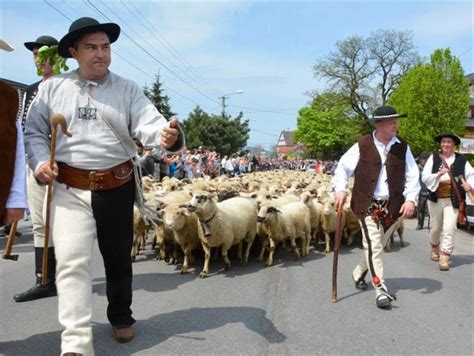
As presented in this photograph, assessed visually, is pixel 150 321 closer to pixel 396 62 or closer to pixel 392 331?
pixel 392 331

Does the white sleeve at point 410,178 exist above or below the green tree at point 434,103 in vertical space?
below

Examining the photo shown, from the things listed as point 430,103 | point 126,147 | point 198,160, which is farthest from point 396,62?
point 126,147

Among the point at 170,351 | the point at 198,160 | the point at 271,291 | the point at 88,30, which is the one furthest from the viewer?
the point at 198,160

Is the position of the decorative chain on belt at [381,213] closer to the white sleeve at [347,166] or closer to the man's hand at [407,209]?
the man's hand at [407,209]

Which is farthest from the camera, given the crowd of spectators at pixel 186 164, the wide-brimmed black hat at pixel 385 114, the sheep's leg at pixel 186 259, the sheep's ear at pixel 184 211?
the crowd of spectators at pixel 186 164

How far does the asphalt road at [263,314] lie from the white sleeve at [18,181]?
1.32 meters

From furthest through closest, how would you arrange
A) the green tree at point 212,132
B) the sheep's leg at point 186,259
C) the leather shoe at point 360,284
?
the green tree at point 212,132, the sheep's leg at point 186,259, the leather shoe at point 360,284

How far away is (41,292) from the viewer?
194 inches

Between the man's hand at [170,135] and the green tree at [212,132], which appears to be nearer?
the man's hand at [170,135]

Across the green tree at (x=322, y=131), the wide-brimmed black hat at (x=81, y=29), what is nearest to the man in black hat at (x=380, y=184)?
the wide-brimmed black hat at (x=81, y=29)

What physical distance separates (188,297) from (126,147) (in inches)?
90.6

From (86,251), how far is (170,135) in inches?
39.3

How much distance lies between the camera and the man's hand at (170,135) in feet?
10.5

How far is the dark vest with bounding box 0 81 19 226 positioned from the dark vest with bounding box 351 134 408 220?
11.9 feet
